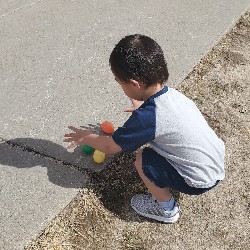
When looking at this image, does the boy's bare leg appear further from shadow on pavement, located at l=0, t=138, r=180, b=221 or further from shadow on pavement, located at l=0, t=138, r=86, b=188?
shadow on pavement, located at l=0, t=138, r=86, b=188

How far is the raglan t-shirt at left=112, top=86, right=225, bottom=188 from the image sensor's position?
242 cm

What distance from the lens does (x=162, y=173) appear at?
2605 mm

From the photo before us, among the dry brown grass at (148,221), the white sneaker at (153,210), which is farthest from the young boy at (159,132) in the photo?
the dry brown grass at (148,221)

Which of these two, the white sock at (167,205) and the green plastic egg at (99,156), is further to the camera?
the green plastic egg at (99,156)

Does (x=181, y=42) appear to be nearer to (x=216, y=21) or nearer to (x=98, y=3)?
(x=216, y=21)

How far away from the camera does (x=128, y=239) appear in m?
2.64

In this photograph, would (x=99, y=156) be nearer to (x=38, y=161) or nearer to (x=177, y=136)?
(x=38, y=161)

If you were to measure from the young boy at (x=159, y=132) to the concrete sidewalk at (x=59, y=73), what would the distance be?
48cm

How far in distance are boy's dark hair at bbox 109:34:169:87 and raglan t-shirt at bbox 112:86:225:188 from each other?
0.11 metres

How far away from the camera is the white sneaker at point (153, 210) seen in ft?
9.01

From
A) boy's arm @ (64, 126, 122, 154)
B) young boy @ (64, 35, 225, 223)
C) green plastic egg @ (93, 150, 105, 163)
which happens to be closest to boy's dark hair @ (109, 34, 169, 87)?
young boy @ (64, 35, 225, 223)

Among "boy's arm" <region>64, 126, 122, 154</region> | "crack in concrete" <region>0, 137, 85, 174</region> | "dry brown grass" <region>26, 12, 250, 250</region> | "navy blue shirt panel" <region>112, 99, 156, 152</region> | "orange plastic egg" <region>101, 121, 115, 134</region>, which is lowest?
"dry brown grass" <region>26, 12, 250, 250</region>

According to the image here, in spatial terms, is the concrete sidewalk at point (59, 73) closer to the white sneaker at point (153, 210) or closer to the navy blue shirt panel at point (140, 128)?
the white sneaker at point (153, 210)

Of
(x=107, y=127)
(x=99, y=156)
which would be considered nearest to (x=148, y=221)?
(x=99, y=156)
